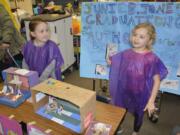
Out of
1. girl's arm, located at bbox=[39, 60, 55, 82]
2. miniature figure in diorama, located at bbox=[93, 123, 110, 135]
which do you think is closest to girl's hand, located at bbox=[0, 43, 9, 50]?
girl's arm, located at bbox=[39, 60, 55, 82]

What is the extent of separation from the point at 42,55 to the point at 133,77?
2.76 ft

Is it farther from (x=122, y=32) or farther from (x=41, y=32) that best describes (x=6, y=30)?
(x=122, y=32)

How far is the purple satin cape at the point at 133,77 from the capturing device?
1.57m

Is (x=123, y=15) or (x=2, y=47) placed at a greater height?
(x=123, y=15)

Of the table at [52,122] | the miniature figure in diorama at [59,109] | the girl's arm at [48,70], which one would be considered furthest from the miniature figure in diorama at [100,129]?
the girl's arm at [48,70]

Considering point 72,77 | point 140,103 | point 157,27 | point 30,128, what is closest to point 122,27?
point 157,27

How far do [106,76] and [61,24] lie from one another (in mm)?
1313

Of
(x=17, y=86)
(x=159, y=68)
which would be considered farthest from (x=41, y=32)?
(x=159, y=68)

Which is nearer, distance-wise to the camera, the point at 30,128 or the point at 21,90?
the point at 30,128

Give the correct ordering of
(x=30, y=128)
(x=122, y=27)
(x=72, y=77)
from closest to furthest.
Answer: (x=30, y=128), (x=122, y=27), (x=72, y=77)

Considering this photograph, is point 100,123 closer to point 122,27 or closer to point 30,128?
point 30,128

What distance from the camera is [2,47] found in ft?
7.86

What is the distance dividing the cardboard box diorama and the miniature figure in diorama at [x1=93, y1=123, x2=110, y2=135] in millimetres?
57

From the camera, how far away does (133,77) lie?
5.33ft
